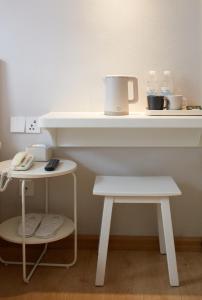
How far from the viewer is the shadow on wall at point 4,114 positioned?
6.73 ft

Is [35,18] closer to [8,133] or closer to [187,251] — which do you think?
[8,133]

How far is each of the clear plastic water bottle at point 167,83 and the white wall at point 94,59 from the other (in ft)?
0.15

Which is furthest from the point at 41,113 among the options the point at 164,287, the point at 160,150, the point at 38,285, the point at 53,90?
the point at 164,287

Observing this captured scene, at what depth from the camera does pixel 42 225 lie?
6.42ft

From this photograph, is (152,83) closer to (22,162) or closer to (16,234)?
(22,162)

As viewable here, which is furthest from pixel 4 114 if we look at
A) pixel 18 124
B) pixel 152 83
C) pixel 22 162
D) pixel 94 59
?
pixel 152 83

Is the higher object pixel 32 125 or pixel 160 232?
pixel 32 125

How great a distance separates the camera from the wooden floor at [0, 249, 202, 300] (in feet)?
5.73

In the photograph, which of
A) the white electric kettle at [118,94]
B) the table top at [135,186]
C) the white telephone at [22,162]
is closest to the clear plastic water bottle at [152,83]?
the white electric kettle at [118,94]

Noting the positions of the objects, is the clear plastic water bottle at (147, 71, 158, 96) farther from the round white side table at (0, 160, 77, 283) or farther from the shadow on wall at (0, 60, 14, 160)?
the shadow on wall at (0, 60, 14, 160)

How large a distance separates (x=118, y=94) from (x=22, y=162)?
22.5 inches

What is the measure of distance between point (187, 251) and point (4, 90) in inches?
53.8

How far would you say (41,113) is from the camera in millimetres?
2080

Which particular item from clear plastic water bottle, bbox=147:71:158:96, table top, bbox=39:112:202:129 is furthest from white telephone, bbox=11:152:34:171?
clear plastic water bottle, bbox=147:71:158:96
